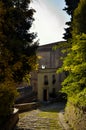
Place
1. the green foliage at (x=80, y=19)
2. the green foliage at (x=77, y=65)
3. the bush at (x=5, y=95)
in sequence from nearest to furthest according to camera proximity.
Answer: the green foliage at (x=77, y=65) < the bush at (x=5, y=95) < the green foliage at (x=80, y=19)

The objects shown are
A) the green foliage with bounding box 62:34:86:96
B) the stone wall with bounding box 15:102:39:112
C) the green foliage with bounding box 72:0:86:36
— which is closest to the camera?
the green foliage with bounding box 62:34:86:96

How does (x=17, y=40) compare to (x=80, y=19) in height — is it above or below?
below

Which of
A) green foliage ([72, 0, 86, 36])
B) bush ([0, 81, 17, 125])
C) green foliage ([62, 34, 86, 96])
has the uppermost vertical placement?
green foliage ([72, 0, 86, 36])

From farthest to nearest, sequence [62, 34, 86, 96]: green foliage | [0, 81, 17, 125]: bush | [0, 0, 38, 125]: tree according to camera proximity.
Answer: [0, 0, 38, 125]: tree < [0, 81, 17, 125]: bush < [62, 34, 86, 96]: green foliage

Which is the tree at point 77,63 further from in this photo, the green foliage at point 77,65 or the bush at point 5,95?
the bush at point 5,95

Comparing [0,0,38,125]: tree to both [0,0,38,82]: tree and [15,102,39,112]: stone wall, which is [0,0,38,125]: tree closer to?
[0,0,38,82]: tree

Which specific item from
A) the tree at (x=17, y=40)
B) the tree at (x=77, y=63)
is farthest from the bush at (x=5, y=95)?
the tree at (x=77, y=63)

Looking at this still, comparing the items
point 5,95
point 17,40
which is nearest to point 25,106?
point 17,40

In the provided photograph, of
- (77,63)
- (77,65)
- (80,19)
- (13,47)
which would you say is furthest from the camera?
(80,19)

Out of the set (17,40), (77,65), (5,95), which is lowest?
(5,95)

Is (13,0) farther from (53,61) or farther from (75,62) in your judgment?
(53,61)

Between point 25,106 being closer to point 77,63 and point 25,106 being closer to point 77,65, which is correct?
point 77,63

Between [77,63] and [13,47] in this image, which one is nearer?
[77,63]

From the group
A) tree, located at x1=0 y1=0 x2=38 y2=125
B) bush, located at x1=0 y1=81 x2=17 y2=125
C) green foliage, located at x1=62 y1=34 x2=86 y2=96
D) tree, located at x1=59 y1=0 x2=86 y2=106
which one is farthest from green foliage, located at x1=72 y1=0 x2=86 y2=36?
bush, located at x1=0 y1=81 x2=17 y2=125
